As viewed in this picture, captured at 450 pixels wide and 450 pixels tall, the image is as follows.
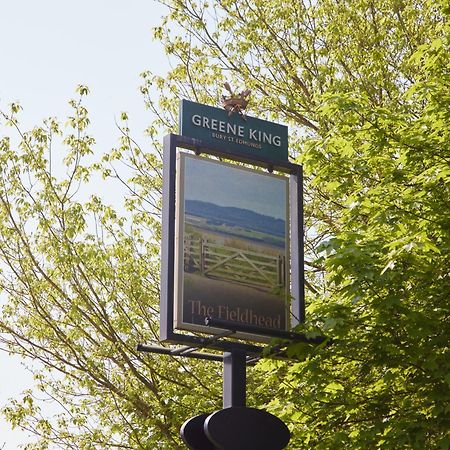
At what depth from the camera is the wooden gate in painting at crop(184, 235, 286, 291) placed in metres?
9.16

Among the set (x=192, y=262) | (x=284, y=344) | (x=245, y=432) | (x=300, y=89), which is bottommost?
(x=245, y=432)

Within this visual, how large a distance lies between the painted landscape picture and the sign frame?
0.28 feet

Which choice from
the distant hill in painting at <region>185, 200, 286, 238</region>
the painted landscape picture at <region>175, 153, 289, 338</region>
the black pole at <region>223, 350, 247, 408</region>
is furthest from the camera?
the distant hill in painting at <region>185, 200, 286, 238</region>

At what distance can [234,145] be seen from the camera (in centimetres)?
984

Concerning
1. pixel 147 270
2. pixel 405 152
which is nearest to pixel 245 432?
pixel 405 152

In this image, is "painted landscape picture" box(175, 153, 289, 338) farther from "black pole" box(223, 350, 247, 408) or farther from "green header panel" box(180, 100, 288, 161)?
"black pole" box(223, 350, 247, 408)

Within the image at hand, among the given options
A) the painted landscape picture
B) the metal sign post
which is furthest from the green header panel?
the painted landscape picture

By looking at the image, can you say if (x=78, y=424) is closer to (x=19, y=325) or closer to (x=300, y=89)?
(x=19, y=325)

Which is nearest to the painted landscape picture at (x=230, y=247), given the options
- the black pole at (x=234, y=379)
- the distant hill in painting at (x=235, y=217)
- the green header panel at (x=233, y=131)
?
the distant hill in painting at (x=235, y=217)

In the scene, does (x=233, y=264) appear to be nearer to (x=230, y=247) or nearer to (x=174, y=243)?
(x=230, y=247)

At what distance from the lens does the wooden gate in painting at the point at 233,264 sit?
9.16 m

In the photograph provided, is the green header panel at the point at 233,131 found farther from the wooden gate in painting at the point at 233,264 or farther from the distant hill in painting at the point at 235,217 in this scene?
the wooden gate in painting at the point at 233,264

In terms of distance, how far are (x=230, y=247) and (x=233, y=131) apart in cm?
119

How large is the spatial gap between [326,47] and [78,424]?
6363 mm
